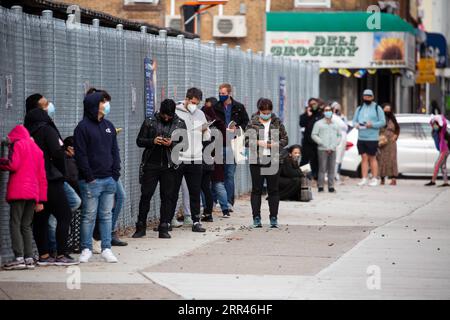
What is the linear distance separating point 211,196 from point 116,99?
2.43 meters

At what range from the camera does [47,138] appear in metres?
13.3

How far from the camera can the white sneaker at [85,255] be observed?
13.9 meters

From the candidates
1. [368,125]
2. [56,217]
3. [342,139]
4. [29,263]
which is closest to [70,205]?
[56,217]

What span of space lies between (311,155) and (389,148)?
2144 millimetres

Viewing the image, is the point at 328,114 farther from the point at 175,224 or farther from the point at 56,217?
the point at 56,217

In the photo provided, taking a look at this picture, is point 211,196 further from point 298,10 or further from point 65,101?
point 298,10

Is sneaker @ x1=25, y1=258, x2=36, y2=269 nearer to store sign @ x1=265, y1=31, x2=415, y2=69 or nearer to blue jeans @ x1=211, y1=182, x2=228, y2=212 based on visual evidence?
blue jeans @ x1=211, y1=182, x2=228, y2=212

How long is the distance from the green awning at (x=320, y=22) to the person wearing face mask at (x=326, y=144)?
55.1 feet

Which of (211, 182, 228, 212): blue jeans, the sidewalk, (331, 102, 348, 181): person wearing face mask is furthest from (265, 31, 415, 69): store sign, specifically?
(211, 182, 228, 212): blue jeans

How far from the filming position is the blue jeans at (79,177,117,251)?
549 inches

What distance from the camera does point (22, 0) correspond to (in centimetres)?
1580

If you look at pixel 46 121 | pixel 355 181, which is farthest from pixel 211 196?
pixel 355 181

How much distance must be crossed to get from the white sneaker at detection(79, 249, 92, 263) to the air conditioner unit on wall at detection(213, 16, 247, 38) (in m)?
30.8

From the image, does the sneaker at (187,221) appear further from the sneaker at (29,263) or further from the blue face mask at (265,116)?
the sneaker at (29,263)
